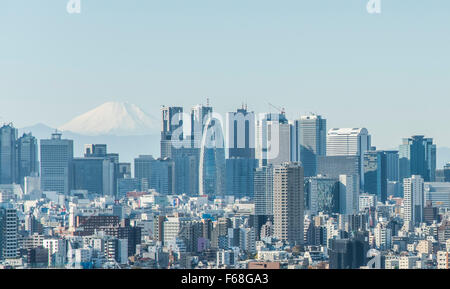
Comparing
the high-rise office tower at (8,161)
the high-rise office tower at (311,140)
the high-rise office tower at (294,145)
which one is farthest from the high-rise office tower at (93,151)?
the high-rise office tower at (294,145)

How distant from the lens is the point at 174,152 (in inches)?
504

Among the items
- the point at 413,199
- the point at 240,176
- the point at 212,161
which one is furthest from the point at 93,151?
the point at 413,199

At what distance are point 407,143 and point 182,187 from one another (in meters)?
3.97

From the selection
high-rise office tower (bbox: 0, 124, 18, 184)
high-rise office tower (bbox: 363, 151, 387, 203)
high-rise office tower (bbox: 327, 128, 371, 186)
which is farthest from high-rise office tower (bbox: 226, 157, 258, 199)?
high-rise office tower (bbox: 0, 124, 18, 184)

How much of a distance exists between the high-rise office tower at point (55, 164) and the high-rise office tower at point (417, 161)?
5116mm

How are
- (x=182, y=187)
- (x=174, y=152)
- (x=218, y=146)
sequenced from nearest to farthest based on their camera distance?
(x=218, y=146) < (x=174, y=152) < (x=182, y=187)

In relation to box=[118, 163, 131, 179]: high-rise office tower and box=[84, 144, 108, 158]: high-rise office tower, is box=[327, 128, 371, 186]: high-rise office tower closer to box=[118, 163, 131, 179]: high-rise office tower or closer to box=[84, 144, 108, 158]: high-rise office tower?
box=[118, 163, 131, 179]: high-rise office tower

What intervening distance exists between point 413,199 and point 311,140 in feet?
6.52

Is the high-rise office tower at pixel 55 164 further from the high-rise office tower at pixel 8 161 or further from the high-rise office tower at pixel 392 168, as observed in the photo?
the high-rise office tower at pixel 392 168

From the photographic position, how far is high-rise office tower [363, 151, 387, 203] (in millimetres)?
13011

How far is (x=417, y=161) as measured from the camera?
14156 mm

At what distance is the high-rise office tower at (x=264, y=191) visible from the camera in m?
14.3
